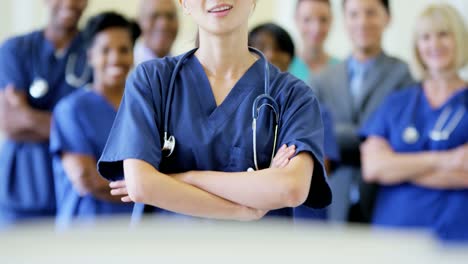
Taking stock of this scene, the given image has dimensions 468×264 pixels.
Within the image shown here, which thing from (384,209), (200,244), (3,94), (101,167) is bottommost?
(384,209)

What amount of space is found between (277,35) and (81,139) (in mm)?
328

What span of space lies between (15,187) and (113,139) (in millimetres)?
754

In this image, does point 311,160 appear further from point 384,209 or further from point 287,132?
point 384,209

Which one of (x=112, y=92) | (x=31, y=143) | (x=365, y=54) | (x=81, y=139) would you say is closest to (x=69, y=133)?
(x=81, y=139)


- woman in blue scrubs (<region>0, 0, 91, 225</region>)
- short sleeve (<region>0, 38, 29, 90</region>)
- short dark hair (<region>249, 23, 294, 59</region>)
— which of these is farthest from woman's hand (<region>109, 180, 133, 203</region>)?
short sleeve (<region>0, 38, 29, 90</region>)

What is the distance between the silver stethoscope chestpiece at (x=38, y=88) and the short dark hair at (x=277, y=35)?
43 cm

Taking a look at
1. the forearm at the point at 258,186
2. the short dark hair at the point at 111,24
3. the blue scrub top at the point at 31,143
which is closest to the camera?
the forearm at the point at 258,186

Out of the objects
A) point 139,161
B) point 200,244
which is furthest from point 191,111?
point 200,244

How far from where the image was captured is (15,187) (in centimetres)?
128

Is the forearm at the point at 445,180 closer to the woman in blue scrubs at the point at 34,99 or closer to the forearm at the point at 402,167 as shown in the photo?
the forearm at the point at 402,167

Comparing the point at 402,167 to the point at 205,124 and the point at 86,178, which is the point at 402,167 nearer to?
the point at 86,178

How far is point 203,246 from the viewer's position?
0.72 ft

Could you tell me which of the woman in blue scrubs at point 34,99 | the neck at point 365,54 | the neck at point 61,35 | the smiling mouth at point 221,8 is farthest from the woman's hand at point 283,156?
the neck at point 365,54

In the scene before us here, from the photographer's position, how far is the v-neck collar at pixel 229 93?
577 millimetres
